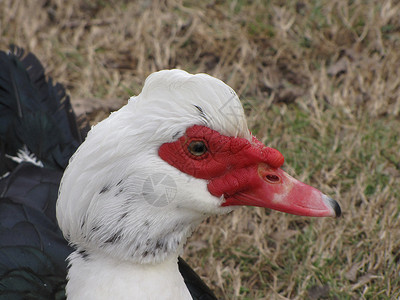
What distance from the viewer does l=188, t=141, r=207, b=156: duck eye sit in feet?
6.12

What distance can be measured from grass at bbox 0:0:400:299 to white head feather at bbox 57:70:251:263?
1.26 meters

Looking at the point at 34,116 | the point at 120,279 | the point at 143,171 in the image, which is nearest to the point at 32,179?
the point at 34,116

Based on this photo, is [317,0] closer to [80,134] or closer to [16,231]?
[80,134]

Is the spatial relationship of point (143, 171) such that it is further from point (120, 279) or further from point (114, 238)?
point (120, 279)

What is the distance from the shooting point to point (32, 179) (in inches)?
108

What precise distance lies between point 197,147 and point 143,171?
0.20 meters

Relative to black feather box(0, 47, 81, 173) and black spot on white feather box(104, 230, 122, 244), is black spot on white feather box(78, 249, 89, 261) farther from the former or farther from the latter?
black feather box(0, 47, 81, 173)

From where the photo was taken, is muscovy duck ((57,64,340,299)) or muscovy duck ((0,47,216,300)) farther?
muscovy duck ((0,47,216,300))

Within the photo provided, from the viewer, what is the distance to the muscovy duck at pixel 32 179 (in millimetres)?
2277

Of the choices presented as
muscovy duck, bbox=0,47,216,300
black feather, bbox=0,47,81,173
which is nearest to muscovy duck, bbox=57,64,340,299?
muscovy duck, bbox=0,47,216,300

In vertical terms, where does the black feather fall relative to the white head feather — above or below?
below

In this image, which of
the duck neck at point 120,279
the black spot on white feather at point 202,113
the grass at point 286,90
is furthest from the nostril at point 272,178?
the grass at point 286,90

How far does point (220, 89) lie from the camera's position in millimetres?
1823

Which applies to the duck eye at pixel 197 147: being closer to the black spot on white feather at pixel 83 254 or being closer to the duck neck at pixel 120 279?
the duck neck at pixel 120 279
